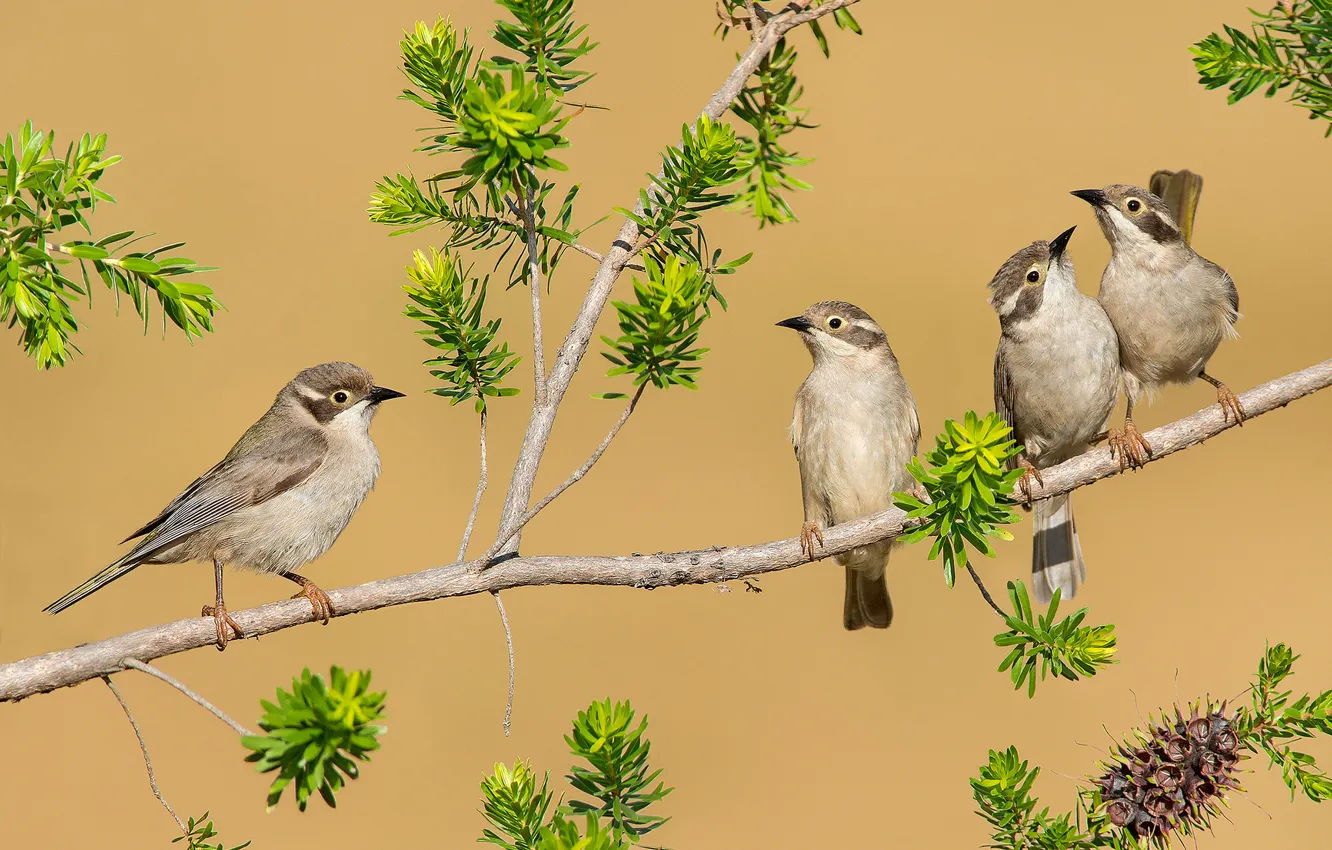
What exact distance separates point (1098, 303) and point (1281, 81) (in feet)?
5.54

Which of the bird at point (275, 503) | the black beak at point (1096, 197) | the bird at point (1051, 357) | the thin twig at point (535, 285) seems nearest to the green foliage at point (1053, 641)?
the thin twig at point (535, 285)

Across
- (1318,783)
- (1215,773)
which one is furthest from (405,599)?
(1318,783)

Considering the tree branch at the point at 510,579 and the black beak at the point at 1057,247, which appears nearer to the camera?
the tree branch at the point at 510,579

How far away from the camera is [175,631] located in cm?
259

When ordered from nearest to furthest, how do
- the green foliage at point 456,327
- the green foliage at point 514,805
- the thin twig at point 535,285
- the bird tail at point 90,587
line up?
the green foliage at point 514,805 < the thin twig at point 535,285 < the green foliage at point 456,327 < the bird tail at point 90,587

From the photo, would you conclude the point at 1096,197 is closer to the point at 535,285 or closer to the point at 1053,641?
the point at 1053,641

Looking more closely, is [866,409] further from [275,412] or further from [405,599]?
[275,412]

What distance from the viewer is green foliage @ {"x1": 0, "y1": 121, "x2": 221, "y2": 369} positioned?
6.96 feet

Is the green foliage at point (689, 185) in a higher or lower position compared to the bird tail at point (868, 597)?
higher

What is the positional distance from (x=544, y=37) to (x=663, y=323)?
2.91 ft

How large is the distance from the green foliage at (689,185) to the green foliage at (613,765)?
42.9 inches

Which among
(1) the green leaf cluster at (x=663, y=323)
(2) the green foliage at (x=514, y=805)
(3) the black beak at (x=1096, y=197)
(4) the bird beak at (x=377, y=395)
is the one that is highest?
(4) the bird beak at (x=377, y=395)

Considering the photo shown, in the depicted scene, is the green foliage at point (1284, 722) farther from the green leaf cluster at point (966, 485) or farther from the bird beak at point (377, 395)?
the bird beak at point (377, 395)

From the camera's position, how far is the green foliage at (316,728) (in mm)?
1529
